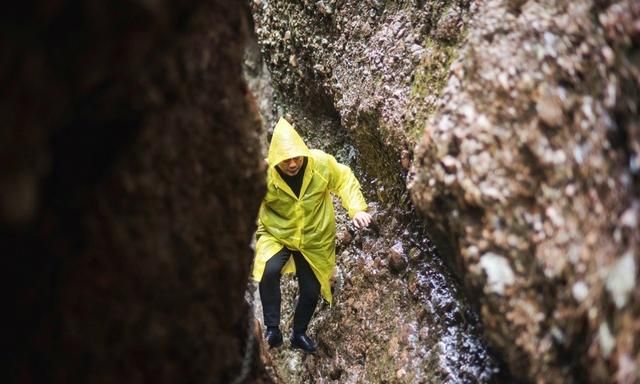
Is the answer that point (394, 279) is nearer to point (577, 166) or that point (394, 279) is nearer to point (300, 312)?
point (300, 312)

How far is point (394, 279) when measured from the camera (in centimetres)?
514

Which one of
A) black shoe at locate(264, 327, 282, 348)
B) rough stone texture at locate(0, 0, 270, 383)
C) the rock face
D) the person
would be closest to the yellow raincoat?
the person

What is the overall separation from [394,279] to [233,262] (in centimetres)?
227

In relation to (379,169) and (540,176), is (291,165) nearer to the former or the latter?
(379,169)

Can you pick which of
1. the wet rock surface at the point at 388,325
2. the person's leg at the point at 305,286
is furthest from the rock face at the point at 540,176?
the person's leg at the point at 305,286

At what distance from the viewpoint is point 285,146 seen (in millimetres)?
4781

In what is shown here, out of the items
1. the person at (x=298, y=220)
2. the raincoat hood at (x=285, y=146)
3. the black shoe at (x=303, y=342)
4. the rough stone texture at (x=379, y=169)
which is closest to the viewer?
the rough stone texture at (x=379, y=169)

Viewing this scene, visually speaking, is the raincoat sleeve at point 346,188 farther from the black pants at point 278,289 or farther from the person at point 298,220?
the black pants at point 278,289

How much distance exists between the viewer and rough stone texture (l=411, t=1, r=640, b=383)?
267 cm

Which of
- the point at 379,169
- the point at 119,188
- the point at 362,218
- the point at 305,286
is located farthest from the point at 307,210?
the point at 119,188

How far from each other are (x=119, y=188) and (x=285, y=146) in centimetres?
255

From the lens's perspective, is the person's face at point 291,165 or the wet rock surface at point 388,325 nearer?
the wet rock surface at point 388,325

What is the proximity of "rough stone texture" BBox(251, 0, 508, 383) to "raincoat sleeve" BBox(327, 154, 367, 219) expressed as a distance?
36cm

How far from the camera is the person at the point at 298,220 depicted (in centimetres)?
492
